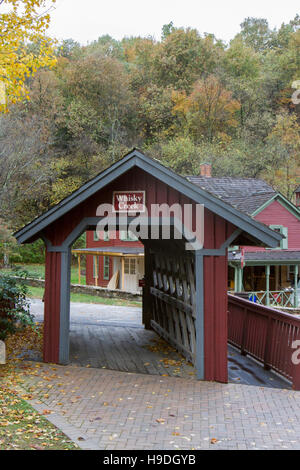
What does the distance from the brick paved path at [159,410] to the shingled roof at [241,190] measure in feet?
61.9

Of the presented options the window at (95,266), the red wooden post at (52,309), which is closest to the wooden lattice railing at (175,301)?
the red wooden post at (52,309)

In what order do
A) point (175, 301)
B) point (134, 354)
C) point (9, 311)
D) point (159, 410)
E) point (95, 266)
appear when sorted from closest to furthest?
point (159, 410), point (9, 311), point (134, 354), point (175, 301), point (95, 266)

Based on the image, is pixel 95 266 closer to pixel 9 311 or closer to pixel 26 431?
pixel 9 311

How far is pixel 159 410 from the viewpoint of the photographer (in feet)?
22.8

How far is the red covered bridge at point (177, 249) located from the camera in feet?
28.1

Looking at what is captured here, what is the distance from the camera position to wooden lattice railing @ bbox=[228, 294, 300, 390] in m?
8.23

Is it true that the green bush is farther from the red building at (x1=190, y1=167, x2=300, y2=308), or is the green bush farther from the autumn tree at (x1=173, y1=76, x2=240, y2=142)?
the autumn tree at (x1=173, y1=76, x2=240, y2=142)

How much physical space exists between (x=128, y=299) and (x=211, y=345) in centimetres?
1448

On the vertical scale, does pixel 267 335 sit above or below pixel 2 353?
above

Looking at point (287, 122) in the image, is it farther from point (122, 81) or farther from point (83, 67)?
point (83, 67)

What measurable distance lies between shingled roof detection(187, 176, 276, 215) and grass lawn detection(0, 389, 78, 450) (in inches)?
816

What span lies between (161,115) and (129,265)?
22059 mm

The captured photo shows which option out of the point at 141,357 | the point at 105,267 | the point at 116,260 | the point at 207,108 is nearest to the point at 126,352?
the point at 141,357
